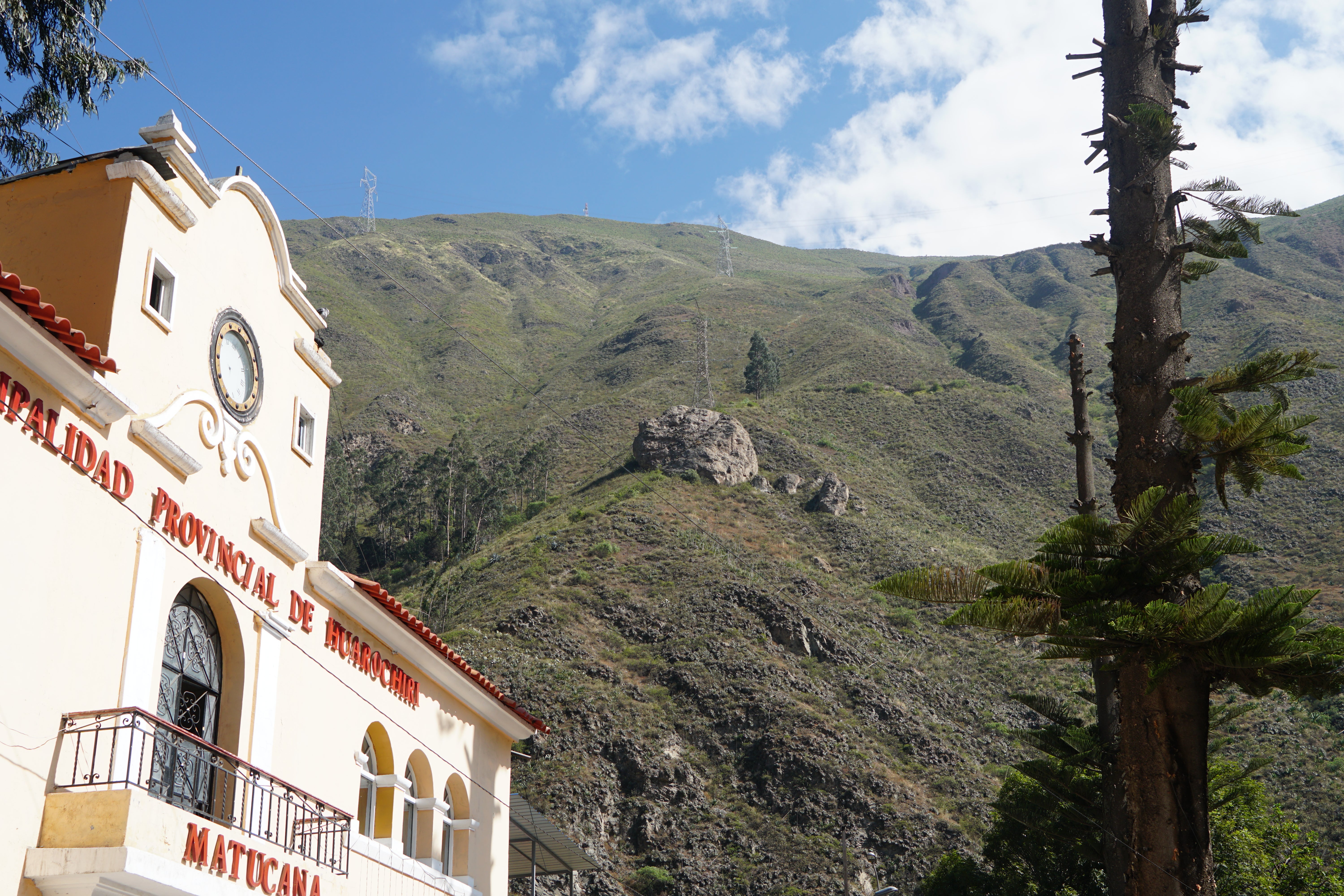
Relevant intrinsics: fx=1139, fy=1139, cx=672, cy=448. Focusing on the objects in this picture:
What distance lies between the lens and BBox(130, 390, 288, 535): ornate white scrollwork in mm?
9117

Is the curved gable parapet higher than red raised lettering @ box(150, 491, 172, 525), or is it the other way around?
the curved gable parapet

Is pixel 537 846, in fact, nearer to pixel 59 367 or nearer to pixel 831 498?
pixel 59 367

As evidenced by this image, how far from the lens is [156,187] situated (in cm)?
967

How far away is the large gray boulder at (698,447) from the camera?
69125mm

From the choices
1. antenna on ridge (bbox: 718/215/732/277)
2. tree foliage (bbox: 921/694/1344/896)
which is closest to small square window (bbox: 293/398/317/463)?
tree foliage (bbox: 921/694/1344/896)

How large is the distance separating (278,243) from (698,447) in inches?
2290

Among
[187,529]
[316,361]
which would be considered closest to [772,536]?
[316,361]

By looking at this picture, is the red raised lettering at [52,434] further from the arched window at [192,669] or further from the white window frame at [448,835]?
the white window frame at [448,835]

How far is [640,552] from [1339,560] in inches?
1312

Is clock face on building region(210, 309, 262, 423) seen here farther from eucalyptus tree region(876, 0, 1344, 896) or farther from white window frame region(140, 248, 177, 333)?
eucalyptus tree region(876, 0, 1344, 896)

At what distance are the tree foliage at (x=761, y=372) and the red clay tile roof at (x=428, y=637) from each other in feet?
250

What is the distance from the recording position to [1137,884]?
765 cm

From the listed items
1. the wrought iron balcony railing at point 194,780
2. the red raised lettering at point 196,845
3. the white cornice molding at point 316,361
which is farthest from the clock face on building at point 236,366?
the red raised lettering at point 196,845

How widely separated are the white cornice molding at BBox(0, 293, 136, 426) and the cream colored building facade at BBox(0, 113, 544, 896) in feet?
0.06
